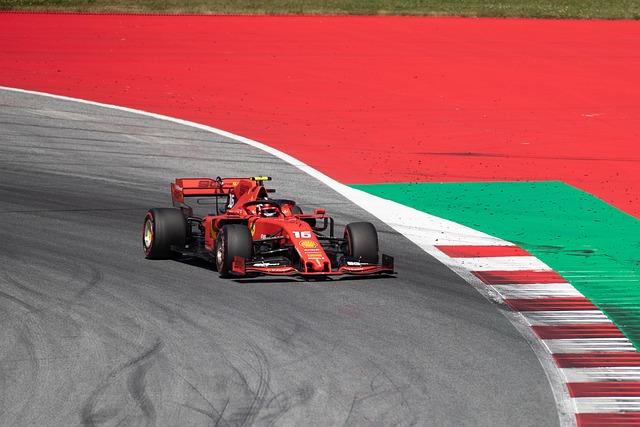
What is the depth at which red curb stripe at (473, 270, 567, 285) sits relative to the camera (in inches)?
618

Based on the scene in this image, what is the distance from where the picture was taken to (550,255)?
1705cm

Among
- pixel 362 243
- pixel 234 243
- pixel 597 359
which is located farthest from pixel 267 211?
pixel 597 359

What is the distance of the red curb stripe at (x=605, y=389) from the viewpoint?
11.7m

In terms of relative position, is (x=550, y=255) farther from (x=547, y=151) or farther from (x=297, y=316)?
(x=547, y=151)

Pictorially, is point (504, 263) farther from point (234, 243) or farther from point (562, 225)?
point (234, 243)

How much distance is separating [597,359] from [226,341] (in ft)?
12.0

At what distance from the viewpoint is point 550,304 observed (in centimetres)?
1469

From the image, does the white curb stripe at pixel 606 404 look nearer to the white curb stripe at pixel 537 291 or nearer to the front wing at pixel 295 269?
the white curb stripe at pixel 537 291

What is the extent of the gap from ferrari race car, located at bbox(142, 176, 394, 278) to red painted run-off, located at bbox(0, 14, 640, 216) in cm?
620

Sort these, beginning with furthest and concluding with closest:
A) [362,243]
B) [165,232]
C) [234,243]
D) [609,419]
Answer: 1. [165,232]
2. [362,243]
3. [234,243]
4. [609,419]

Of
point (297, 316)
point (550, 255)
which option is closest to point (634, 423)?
point (297, 316)

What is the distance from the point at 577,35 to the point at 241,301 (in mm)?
28543

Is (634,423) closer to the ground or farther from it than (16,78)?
closer to the ground

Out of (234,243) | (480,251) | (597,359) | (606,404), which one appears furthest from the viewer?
(480,251)
